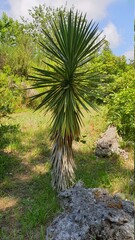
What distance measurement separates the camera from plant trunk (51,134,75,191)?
179 inches

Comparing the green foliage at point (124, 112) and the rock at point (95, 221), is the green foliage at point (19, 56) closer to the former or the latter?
the green foliage at point (124, 112)

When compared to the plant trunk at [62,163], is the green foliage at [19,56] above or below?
above

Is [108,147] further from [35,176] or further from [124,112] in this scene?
[35,176]

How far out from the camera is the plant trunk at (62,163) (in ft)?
15.0

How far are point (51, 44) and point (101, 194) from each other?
2433 mm

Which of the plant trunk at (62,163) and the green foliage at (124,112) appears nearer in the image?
the plant trunk at (62,163)

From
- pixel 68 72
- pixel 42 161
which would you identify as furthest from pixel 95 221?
pixel 42 161

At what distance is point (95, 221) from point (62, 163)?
175 centimetres

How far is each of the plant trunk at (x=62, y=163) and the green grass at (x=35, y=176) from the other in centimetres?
26

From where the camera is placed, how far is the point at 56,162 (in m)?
4.64

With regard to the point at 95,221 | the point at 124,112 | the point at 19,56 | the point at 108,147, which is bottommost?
the point at 108,147

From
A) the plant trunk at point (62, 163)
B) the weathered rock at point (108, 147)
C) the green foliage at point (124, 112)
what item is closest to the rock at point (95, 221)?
the plant trunk at point (62, 163)

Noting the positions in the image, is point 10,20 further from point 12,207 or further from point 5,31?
point 12,207

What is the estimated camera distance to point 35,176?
5660 millimetres
